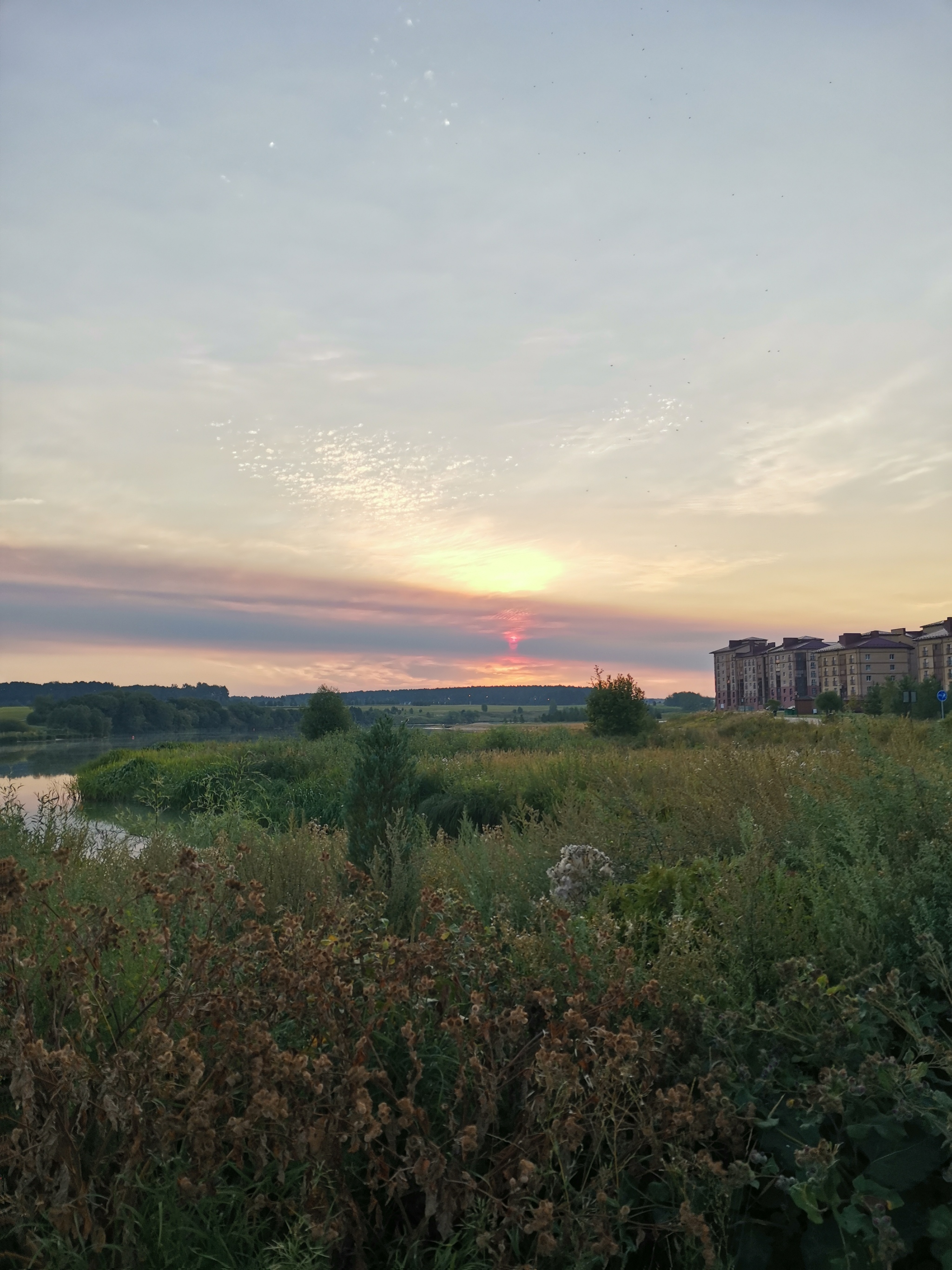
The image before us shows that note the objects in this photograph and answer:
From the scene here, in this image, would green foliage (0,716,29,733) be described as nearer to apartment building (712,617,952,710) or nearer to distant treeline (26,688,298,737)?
distant treeline (26,688,298,737)

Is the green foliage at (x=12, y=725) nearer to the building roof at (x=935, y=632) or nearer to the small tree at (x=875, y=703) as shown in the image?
the small tree at (x=875, y=703)

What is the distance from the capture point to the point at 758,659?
118125 millimetres

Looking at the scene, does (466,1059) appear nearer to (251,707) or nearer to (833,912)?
(833,912)

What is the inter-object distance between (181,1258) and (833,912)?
2.56 metres

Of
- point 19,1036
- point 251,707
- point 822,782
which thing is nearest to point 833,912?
point 19,1036

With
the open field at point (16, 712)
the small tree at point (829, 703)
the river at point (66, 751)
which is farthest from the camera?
the small tree at point (829, 703)

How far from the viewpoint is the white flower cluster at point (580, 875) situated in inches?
198

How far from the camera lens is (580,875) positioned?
16.7 feet

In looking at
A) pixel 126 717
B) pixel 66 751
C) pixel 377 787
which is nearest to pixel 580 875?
pixel 377 787

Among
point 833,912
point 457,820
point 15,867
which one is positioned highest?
point 15,867

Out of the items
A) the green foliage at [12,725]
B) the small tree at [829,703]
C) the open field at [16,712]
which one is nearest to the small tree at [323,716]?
the green foliage at [12,725]

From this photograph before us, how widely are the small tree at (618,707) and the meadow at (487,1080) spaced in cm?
2283

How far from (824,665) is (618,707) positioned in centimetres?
8308

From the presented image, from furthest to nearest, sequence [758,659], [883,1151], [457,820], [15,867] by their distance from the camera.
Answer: [758,659] → [457,820] → [15,867] → [883,1151]
